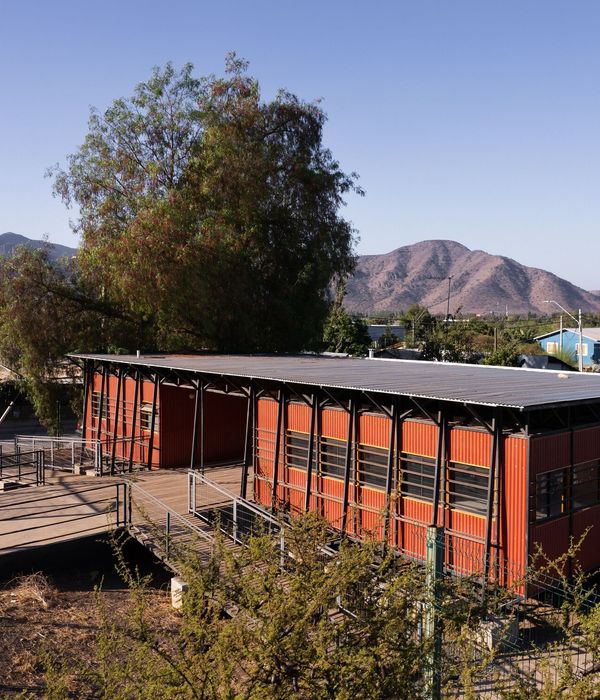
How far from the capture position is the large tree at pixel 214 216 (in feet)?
95.3

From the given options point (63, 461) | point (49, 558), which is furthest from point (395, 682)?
point (63, 461)

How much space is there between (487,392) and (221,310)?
19.6 m

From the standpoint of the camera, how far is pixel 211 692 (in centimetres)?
491

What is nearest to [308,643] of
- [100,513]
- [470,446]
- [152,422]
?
[470,446]

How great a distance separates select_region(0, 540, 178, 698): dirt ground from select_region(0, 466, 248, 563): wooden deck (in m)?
0.44

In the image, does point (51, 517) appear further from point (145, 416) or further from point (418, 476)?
point (418, 476)

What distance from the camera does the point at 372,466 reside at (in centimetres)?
1339

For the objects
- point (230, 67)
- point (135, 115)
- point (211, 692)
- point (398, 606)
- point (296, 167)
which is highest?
point (230, 67)

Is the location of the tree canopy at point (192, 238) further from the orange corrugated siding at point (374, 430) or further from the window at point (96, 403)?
the orange corrugated siding at point (374, 430)

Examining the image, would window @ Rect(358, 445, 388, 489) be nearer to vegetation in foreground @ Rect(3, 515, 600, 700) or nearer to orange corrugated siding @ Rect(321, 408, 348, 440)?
orange corrugated siding @ Rect(321, 408, 348, 440)

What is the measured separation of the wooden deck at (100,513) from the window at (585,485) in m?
6.65

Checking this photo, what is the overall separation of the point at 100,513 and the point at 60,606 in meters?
3.04

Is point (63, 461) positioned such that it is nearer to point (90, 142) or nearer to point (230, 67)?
point (90, 142)

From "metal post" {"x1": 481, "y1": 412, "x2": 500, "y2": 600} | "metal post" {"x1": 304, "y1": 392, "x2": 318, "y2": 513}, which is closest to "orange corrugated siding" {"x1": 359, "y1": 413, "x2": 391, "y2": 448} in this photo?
"metal post" {"x1": 304, "y1": 392, "x2": 318, "y2": 513}
